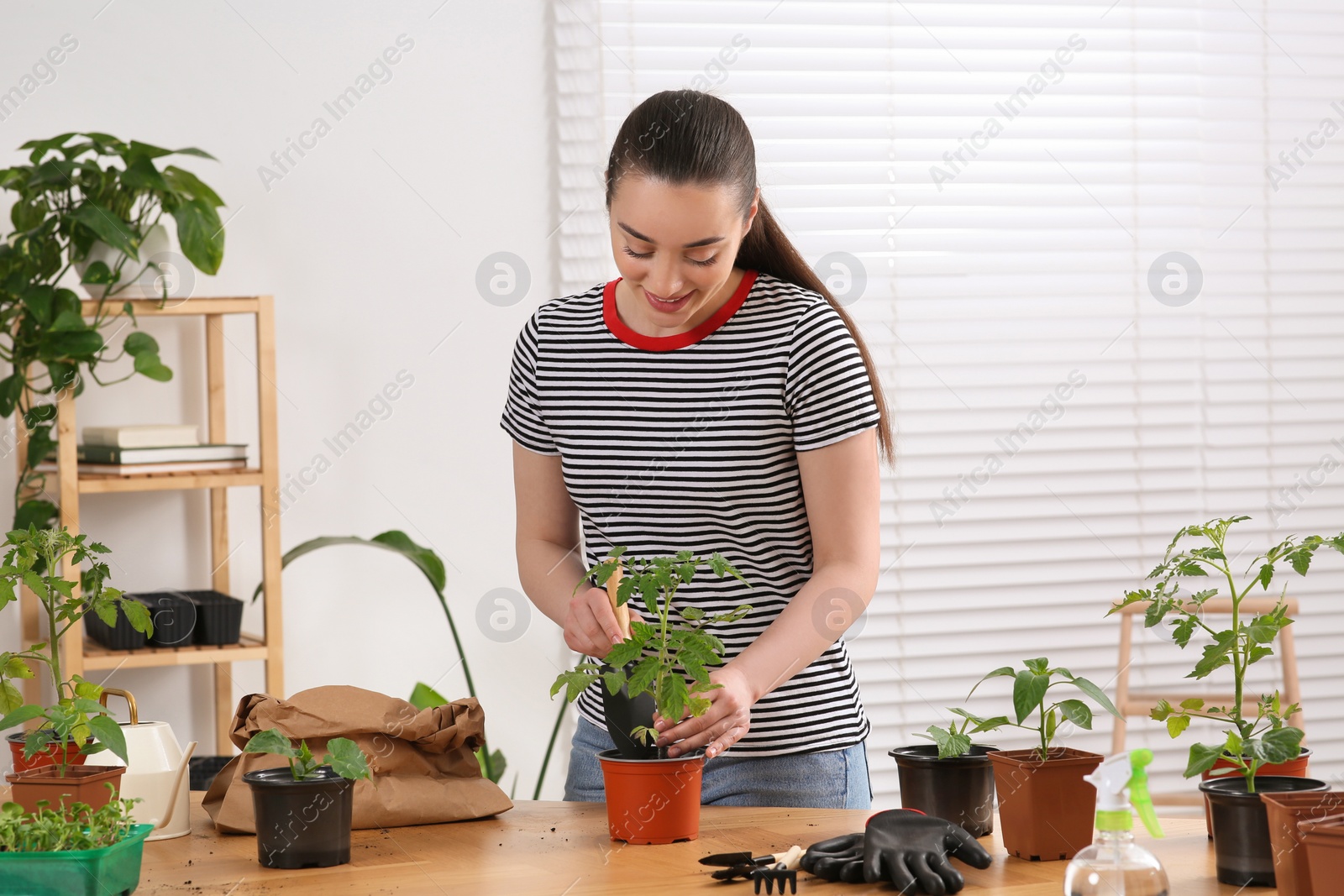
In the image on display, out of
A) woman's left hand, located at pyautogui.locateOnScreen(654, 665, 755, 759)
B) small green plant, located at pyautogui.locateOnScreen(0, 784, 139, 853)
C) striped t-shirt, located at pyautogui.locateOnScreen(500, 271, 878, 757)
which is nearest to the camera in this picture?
small green plant, located at pyautogui.locateOnScreen(0, 784, 139, 853)

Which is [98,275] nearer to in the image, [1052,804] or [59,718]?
[59,718]

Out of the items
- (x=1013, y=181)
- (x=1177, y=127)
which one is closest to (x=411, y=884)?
(x=1013, y=181)

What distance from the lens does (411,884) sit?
1130 mm

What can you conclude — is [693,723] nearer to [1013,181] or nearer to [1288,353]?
[1013,181]

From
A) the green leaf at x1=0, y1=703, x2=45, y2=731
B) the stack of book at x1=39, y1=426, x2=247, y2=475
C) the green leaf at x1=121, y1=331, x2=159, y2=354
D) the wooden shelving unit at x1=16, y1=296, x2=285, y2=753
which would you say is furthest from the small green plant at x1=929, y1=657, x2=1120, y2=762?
the green leaf at x1=121, y1=331, x2=159, y2=354

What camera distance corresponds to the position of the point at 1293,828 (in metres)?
0.99

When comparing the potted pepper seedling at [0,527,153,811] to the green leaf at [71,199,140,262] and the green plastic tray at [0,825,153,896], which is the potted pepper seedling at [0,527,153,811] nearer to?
the green plastic tray at [0,825,153,896]

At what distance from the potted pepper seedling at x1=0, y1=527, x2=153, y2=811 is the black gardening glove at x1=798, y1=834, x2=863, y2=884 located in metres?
0.65

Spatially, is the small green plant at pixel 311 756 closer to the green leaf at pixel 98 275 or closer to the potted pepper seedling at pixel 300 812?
the potted pepper seedling at pixel 300 812

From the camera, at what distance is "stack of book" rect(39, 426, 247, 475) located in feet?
8.25

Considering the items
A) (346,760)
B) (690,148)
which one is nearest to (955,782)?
(346,760)

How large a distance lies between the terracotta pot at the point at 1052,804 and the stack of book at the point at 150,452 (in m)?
1.90

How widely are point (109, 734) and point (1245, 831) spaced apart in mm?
1024

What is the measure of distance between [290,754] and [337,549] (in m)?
1.76
